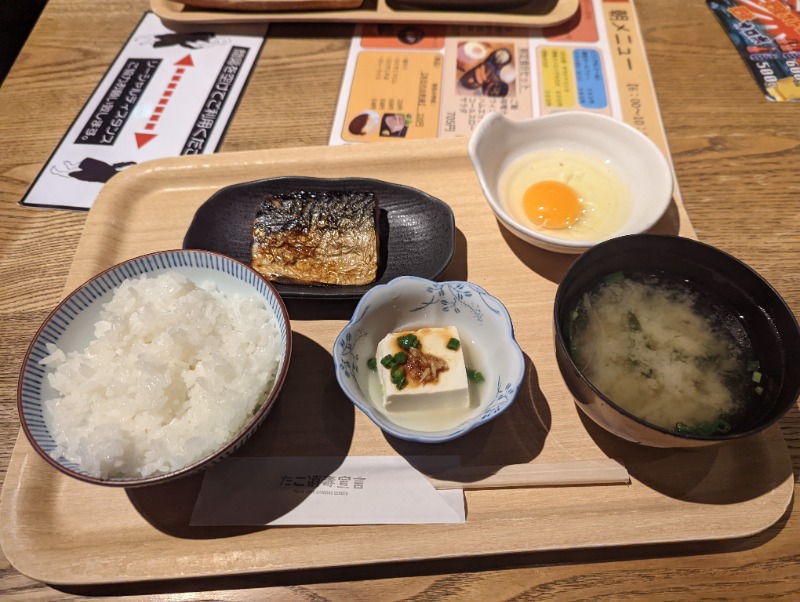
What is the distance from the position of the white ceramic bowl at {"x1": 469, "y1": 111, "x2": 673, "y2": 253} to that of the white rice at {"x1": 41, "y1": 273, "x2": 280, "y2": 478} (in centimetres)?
108

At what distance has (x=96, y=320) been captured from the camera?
1.75 meters

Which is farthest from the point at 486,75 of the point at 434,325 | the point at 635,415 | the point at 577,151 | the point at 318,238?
the point at 635,415

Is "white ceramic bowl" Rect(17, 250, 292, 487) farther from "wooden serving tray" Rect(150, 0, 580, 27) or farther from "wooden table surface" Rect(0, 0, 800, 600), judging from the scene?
"wooden serving tray" Rect(150, 0, 580, 27)

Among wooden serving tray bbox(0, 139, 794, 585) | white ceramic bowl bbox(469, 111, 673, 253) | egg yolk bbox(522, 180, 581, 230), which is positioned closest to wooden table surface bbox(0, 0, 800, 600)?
wooden serving tray bbox(0, 139, 794, 585)

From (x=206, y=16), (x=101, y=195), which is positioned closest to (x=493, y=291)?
(x=101, y=195)

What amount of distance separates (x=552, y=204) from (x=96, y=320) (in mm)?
1923

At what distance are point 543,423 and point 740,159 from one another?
182 centimetres

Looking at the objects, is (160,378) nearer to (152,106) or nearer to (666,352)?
(666,352)

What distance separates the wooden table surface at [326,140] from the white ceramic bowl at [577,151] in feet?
1.04

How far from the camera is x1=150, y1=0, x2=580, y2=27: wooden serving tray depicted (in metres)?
2.98

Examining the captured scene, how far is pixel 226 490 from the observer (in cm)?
153

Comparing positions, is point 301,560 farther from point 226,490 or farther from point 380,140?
point 380,140

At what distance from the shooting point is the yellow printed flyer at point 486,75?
262 centimetres

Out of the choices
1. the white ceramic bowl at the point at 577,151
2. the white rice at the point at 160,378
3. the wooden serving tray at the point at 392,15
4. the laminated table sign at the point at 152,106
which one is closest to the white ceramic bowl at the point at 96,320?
the white rice at the point at 160,378
